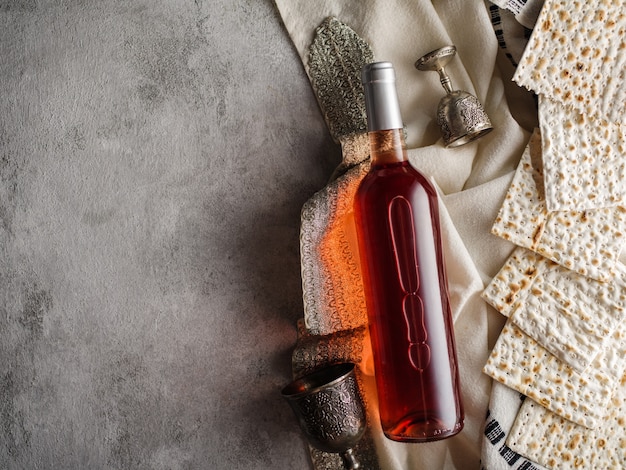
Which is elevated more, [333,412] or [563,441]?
[333,412]

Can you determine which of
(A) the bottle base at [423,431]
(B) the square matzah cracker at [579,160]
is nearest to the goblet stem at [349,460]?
(A) the bottle base at [423,431]

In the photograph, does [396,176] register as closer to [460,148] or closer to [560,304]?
[460,148]

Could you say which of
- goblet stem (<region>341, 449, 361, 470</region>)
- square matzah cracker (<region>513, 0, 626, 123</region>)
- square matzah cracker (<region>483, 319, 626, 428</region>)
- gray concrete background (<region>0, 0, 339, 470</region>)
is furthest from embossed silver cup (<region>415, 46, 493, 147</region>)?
goblet stem (<region>341, 449, 361, 470</region>)

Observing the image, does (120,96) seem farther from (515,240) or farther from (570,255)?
(570,255)

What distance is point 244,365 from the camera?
1263 millimetres

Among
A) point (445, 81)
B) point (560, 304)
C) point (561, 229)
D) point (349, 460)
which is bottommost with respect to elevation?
point (349, 460)

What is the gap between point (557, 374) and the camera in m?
1.18

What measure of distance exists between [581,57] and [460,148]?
30cm

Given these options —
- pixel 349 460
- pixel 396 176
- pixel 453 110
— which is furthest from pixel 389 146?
pixel 349 460

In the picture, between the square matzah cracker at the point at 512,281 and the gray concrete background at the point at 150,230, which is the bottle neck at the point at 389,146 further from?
the square matzah cracker at the point at 512,281

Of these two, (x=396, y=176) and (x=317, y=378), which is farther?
(x=317, y=378)

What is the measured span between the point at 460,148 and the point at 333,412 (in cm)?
61

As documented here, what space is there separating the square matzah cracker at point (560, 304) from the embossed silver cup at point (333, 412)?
35 centimetres

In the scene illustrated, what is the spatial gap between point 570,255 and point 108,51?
106 centimetres
